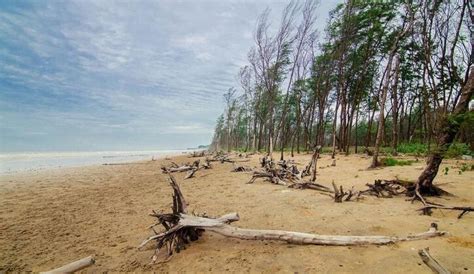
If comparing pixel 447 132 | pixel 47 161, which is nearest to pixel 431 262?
pixel 447 132

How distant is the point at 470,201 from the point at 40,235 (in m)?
10.4

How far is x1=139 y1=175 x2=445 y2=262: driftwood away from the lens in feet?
13.1

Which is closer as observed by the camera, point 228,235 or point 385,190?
point 228,235

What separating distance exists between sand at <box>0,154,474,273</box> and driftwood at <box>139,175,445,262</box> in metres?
0.11

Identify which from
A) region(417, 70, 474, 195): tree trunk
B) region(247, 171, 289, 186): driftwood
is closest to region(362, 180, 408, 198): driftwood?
region(417, 70, 474, 195): tree trunk

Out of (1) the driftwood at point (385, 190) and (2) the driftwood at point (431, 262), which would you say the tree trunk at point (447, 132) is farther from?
(2) the driftwood at point (431, 262)

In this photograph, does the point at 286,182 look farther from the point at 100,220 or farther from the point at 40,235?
the point at 40,235

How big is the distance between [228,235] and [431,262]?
2855mm

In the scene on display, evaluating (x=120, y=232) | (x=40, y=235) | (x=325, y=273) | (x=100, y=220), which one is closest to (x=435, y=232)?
(x=325, y=273)

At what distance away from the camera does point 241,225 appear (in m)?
5.40

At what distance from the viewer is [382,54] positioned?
20.8 m

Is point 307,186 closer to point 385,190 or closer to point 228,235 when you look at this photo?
point 385,190

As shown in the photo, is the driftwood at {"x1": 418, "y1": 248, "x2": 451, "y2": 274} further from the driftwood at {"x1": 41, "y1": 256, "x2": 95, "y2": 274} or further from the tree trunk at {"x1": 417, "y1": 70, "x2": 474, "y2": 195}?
the driftwood at {"x1": 41, "y1": 256, "x2": 95, "y2": 274}

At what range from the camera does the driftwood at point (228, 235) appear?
399 centimetres
